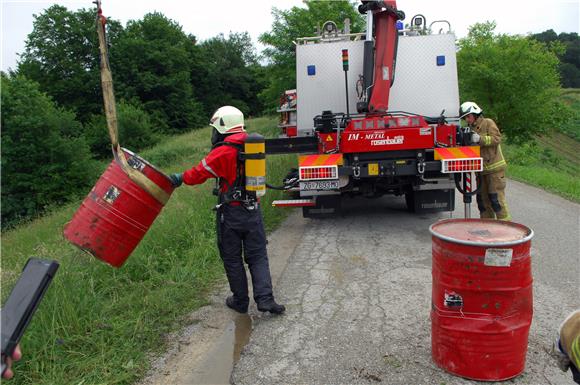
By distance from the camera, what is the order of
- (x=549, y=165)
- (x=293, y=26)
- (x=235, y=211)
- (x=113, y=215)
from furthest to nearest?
(x=549, y=165) → (x=293, y=26) → (x=235, y=211) → (x=113, y=215)

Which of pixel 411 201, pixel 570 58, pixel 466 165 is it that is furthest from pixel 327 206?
pixel 570 58

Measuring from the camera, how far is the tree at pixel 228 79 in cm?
5569

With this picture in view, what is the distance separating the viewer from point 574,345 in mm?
1808

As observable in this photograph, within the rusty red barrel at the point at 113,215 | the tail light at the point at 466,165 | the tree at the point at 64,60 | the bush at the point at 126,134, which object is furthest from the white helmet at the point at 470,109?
the tree at the point at 64,60

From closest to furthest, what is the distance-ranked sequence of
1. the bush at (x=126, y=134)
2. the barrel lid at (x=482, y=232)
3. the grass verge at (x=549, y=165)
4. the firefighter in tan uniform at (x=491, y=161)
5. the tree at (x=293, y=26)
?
the barrel lid at (x=482, y=232)
the firefighter in tan uniform at (x=491, y=161)
the grass verge at (x=549, y=165)
the tree at (x=293, y=26)
the bush at (x=126, y=134)

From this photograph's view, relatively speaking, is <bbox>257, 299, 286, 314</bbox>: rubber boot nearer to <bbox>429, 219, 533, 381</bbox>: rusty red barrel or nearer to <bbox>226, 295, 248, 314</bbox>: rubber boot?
<bbox>226, 295, 248, 314</bbox>: rubber boot

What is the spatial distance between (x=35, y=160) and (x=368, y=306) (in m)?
24.0

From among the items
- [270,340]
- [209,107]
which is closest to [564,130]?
[209,107]

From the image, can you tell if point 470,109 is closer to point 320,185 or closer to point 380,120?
point 380,120

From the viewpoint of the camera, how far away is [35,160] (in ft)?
79.6

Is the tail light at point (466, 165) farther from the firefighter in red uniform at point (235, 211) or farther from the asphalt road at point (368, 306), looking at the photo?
the firefighter in red uniform at point (235, 211)

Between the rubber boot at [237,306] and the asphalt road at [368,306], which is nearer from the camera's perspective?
the asphalt road at [368,306]

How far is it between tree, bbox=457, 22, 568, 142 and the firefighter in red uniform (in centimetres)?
2311

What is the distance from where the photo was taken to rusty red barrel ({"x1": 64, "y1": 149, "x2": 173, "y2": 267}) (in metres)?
4.09
